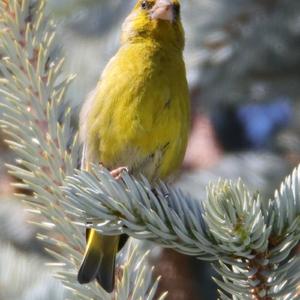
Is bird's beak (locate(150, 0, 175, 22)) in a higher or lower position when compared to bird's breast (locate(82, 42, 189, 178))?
higher

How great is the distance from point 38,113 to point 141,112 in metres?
0.66

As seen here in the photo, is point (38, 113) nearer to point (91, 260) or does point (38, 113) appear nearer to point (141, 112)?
point (91, 260)

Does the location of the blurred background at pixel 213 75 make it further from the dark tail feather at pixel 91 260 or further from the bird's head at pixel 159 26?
the dark tail feather at pixel 91 260

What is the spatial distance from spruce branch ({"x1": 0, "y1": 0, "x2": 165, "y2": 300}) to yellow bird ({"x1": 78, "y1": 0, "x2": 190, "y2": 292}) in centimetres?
50

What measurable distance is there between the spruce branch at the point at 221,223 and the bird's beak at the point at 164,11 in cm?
153

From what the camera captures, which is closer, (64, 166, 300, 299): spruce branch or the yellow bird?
(64, 166, 300, 299): spruce branch

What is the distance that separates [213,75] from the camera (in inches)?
147

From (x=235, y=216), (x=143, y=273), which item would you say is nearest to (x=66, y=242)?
(x=143, y=273)

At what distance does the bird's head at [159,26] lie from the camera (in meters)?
3.28

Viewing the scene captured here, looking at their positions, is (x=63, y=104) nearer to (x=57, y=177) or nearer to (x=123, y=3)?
(x=57, y=177)

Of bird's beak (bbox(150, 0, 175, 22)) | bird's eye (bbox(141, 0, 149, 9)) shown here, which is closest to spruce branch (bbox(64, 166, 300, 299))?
bird's beak (bbox(150, 0, 175, 22))

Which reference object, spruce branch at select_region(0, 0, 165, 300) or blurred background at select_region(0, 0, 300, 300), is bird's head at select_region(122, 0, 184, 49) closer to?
blurred background at select_region(0, 0, 300, 300)

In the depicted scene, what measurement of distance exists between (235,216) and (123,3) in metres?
2.56

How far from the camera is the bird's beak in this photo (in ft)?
10.8
